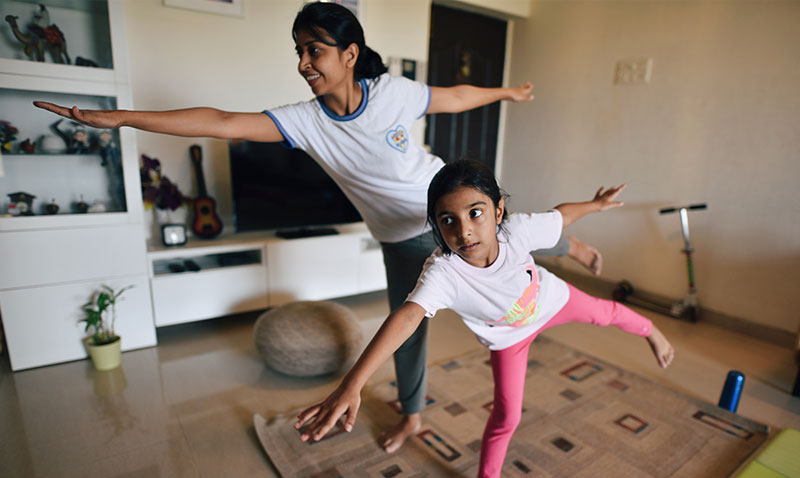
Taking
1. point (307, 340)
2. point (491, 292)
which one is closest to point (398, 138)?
point (491, 292)

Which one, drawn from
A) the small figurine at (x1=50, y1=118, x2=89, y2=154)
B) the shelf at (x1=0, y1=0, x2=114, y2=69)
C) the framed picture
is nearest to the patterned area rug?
the small figurine at (x1=50, y1=118, x2=89, y2=154)

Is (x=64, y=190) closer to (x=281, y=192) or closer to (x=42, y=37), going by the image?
(x=42, y=37)

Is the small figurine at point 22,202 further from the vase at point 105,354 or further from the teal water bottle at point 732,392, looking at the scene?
the teal water bottle at point 732,392

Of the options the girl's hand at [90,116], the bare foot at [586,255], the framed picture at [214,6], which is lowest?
the bare foot at [586,255]

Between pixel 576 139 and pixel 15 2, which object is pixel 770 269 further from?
pixel 15 2

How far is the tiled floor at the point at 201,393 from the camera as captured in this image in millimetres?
1582

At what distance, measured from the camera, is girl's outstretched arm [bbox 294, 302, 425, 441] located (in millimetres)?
856

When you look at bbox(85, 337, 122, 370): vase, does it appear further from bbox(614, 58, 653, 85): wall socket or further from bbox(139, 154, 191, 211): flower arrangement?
bbox(614, 58, 653, 85): wall socket

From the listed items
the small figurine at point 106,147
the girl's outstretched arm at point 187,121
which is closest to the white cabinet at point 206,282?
the small figurine at point 106,147

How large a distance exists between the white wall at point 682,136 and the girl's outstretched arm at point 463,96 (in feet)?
6.22

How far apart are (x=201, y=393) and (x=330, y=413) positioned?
55.6 inches

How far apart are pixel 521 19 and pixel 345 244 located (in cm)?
263

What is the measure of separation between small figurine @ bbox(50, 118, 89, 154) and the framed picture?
2.85 feet

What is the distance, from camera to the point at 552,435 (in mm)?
1779
